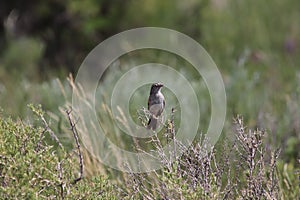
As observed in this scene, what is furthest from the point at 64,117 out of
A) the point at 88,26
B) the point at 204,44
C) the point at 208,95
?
the point at 204,44

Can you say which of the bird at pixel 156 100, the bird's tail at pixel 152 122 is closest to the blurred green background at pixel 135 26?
the bird's tail at pixel 152 122

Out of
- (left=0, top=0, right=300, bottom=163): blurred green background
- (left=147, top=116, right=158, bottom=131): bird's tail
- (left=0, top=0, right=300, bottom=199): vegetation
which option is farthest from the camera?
(left=0, top=0, right=300, bottom=163): blurred green background

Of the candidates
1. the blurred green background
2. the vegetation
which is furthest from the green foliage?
the blurred green background

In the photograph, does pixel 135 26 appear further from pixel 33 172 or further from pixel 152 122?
pixel 33 172

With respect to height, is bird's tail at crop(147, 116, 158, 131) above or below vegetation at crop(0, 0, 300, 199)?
below

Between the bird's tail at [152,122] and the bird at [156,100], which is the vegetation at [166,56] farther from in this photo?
the bird at [156,100]

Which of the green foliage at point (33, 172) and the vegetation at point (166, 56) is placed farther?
the vegetation at point (166, 56)

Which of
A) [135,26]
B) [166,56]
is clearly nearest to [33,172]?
[166,56]

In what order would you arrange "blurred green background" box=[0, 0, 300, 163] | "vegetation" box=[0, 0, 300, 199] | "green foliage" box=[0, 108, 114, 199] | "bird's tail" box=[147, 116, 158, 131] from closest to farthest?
"green foliage" box=[0, 108, 114, 199] → "bird's tail" box=[147, 116, 158, 131] → "vegetation" box=[0, 0, 300, 199] → "blurred green background" box=[0, 0, 300, 163]

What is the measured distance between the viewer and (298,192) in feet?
14.2

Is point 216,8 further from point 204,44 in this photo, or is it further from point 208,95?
point 208,95

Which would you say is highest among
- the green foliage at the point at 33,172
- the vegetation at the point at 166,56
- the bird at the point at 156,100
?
the vegetation at the point at 166,56

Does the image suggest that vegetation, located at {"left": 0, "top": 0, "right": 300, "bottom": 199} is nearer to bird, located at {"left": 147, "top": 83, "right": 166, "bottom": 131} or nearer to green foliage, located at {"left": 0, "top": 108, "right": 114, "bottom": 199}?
green foliage, located at {"left": 0, "top": 108, "right": 114, "bottom": 199}

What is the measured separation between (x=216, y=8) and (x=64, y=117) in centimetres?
598
